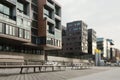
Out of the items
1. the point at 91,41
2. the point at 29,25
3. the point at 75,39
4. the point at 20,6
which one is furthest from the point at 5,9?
the point at 91,41

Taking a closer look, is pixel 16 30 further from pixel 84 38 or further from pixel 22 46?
pixel 84 38

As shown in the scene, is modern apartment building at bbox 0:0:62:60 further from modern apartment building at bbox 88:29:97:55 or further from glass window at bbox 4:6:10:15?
modern apartment building at bbox 88:29:97:55

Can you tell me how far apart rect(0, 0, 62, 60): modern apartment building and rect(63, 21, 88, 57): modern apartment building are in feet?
122

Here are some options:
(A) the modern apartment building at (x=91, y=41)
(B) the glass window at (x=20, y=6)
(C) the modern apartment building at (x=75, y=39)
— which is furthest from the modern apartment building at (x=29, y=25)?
(A) the modern apartment building at (x=91, y=41)

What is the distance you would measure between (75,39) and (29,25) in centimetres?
5727

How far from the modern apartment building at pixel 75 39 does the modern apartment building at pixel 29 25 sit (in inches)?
1469

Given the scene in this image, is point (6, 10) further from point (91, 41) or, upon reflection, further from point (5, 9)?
point (91, 41)

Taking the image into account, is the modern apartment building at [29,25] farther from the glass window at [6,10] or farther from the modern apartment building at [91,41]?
the modern apartment building at [91,41]

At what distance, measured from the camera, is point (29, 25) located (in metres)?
53.5

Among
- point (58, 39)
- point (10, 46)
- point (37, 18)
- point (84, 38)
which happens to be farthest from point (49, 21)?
point (84, 38)

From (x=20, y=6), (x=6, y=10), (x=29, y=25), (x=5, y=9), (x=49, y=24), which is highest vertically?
(x=20, y=6)

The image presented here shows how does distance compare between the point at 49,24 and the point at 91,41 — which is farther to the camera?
the point at 91,41

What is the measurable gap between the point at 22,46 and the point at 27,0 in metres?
11.9

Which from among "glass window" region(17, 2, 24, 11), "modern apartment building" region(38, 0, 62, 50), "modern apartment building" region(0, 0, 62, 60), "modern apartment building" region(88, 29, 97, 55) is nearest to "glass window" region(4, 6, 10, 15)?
"modern apartment building" region(0, 0, 62, 60)
